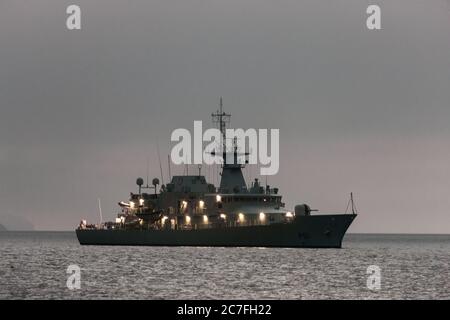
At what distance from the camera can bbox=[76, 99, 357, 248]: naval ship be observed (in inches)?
3521

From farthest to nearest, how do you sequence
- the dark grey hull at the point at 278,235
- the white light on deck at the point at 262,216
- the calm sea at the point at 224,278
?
the white light on deck at the point at 262,216
the dark grey hull at the point at 278,235
the calm sea at the point at 224,278

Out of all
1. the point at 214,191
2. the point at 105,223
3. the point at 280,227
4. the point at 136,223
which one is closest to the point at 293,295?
the point at 280,227

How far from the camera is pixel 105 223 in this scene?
391 feet

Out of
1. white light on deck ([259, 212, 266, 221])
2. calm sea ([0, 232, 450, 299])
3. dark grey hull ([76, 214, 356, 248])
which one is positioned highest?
white light on deck ([259, 212, 266, 221])

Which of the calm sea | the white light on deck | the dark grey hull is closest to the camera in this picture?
the calm sea

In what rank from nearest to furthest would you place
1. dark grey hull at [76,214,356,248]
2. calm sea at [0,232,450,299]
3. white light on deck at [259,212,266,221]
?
calm sea at [0,232,450,299] → dark grey hull at [76,214,356,248] → white light on deck at [259,212,266,221]

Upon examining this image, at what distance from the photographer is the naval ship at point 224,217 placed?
89.4 meters

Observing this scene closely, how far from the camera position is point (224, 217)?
94.0 m

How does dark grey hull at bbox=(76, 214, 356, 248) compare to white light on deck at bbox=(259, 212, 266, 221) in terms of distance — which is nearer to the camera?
dark grey hull at bbox=(76, 214, 356, 248)

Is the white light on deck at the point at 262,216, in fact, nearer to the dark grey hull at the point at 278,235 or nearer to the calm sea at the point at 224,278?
the dark grey hull at the point at 278,235

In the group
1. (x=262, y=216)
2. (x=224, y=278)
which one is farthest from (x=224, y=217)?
(x=224, y=278)

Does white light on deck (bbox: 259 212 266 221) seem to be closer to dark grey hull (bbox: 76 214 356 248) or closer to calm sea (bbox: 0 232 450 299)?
dark grey hull (bbox: 76 214 356 248)
